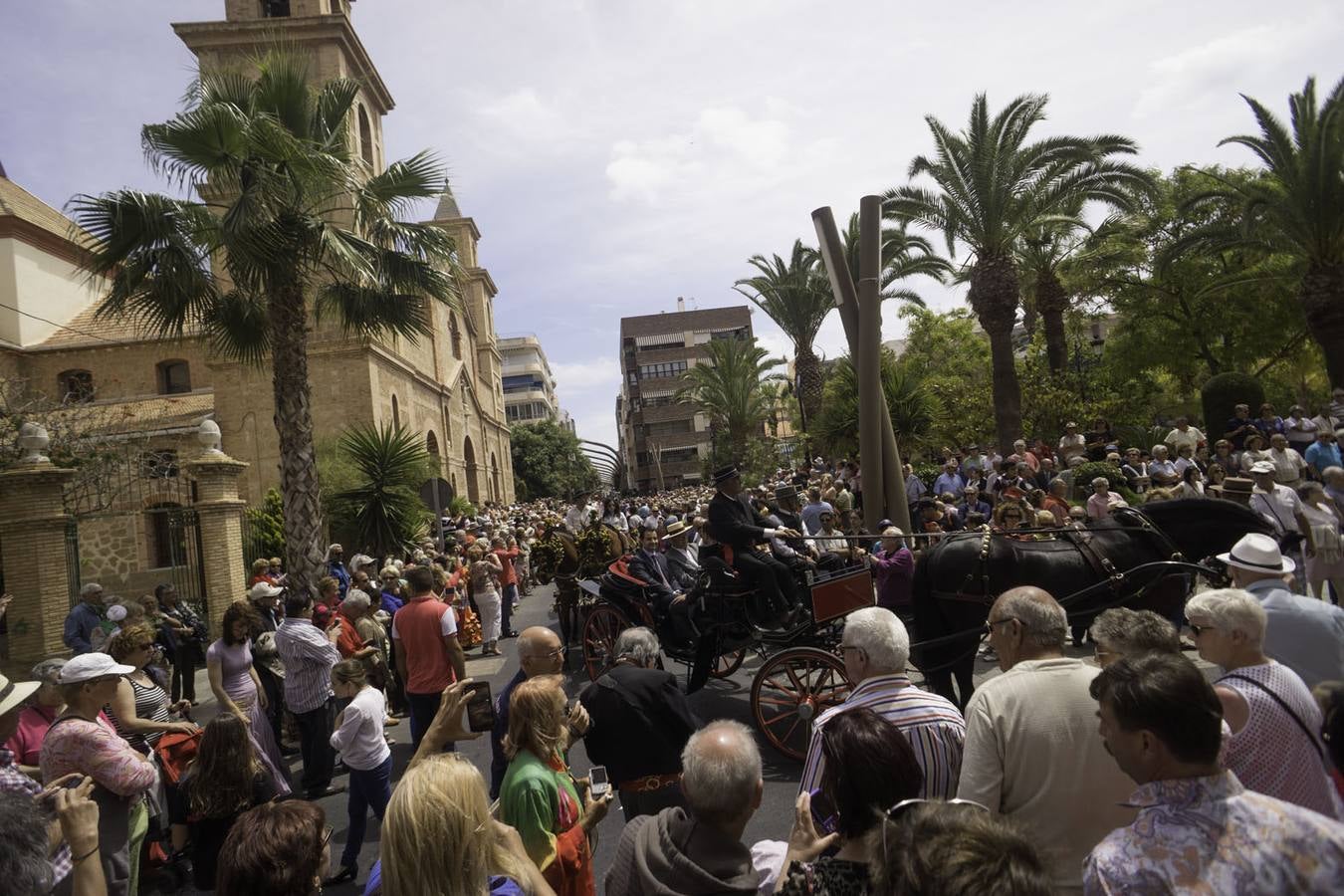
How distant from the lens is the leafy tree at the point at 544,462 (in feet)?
247

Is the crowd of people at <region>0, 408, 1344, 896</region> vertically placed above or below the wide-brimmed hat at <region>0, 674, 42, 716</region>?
below

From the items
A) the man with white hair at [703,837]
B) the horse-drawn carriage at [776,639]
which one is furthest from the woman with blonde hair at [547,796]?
the horse-drawn carriage at [776,639]

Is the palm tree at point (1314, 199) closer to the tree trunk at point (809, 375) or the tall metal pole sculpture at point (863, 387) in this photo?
the tree trunk at point (809, 375)

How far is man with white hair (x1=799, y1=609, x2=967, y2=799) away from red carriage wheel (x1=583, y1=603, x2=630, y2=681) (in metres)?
6.00

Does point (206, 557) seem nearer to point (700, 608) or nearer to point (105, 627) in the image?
point (105, 627)

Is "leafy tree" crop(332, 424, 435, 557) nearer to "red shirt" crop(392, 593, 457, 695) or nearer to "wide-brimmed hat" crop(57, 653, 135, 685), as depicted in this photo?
"red shirt" crop(392, 593, 457, 695)

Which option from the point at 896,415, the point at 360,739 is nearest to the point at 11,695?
the point at 360,739

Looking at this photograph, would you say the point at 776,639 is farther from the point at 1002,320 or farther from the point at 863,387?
the point at 1002,320

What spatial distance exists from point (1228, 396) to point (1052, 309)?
5.91 metres

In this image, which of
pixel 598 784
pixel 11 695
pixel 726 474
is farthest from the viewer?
pixel 726 474

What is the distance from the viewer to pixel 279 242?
1193 centimetres

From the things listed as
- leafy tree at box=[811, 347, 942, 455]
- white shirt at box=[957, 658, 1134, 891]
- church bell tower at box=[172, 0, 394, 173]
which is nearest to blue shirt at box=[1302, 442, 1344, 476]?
leafy tree at box=[811, 347, 942, 455]

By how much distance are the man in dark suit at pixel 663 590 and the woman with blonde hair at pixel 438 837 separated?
5.15 metres

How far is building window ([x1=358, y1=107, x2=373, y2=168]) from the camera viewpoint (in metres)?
34.8
